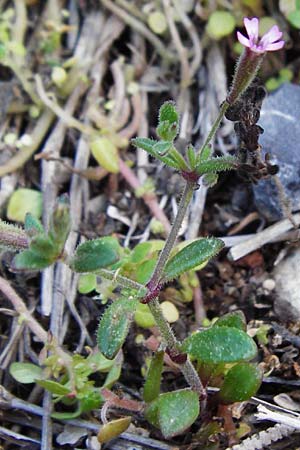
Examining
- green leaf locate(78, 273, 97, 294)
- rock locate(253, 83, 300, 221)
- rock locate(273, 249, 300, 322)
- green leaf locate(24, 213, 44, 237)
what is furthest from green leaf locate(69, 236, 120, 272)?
rock locate(253, 83, 300, 221)

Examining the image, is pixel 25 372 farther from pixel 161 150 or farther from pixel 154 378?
pixel 161 150

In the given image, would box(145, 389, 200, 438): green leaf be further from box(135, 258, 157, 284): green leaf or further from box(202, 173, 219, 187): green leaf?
box(202, 173, 219, 187): green leaf

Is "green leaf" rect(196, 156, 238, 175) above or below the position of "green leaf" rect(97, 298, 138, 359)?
above

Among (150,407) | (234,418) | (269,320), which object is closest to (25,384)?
(150,407)

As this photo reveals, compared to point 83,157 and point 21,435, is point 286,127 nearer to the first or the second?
point 83,157

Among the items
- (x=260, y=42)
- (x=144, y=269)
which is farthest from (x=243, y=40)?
(x=144, y=269)

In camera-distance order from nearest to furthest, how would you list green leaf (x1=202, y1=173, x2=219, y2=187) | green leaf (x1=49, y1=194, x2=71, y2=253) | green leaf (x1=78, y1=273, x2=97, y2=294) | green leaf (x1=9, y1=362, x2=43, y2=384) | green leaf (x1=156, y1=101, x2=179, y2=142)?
1. green leaf (x1=49, y1=194, x2=71, y2=253)
2. green leaf (x1=156, y1=101, x2=179, y2=142)
3. green leaf (x1=202, y1=173, x2=219, y2=187)
4. green leaf (x1=9, y1=362, x2=43, y2=384)
5. green leaf (x1=78, y1=273, x2=97, y2=294)
